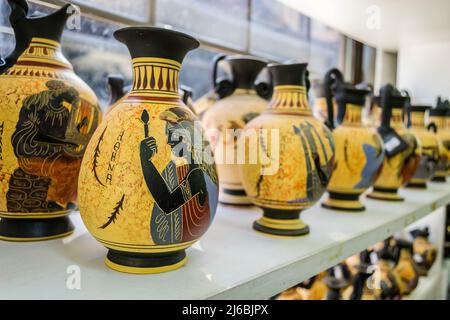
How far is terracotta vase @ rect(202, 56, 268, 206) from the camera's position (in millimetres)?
906

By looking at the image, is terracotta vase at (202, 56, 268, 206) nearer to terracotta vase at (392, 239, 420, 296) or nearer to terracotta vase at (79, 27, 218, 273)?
terracotta vase at (79, 27, 218, 273)

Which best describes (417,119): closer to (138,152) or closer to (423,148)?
(423,148)

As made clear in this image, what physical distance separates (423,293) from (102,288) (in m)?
1.24

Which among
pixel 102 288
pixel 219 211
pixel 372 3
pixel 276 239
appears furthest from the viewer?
pixel 372 3

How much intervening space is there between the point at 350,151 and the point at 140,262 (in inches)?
23.5

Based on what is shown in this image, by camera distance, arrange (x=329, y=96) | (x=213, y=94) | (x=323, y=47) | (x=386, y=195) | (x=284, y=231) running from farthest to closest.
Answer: (x=323, y=47)
(x=386, y=195)
(x=213, y=94)
(x=329, y=96)
(x=284, y=231)

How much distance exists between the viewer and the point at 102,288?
0.48 metres

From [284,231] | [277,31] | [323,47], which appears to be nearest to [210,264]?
[284,231]

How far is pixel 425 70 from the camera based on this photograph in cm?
199

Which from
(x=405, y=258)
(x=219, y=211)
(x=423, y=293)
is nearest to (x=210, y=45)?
(x=219, y=211)

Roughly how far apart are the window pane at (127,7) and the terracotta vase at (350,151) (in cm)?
56

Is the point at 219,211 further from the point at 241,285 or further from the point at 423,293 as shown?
the point at 423,293

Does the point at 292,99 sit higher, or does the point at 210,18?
the point at 210,18

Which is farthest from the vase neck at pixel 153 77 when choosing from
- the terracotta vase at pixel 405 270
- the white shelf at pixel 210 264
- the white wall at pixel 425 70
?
the white wall at pixel 425 70
